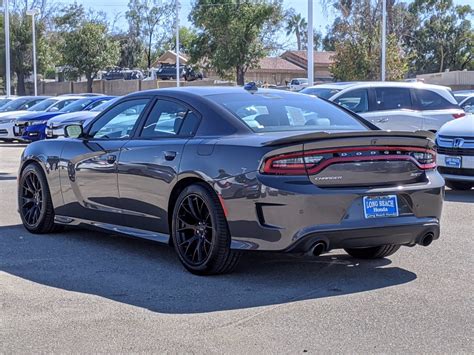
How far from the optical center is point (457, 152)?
1140 centimetres

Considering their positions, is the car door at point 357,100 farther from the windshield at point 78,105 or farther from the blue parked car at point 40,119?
the windshield at point 78,105

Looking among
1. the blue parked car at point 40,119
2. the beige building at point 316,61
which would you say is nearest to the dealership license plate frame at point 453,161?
the blue parked car at point 40,119

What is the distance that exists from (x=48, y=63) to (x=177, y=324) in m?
55.8

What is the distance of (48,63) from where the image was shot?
2295 inches

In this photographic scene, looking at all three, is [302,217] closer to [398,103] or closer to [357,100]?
[357,100]

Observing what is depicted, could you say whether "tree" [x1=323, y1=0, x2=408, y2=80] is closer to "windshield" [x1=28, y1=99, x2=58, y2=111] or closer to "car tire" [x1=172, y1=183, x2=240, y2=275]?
"windshield" [x1=28, y1=99, x2=58, y2=111]

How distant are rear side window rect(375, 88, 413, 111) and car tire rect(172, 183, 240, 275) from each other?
923cm

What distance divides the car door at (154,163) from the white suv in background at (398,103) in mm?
8019

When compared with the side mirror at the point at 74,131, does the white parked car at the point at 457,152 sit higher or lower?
lower

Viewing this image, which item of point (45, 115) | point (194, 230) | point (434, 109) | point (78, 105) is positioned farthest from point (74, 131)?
point (78, 105)

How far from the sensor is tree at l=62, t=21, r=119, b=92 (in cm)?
5269

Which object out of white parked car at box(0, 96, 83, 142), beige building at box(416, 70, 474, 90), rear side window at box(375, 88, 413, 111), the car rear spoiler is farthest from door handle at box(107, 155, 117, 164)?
beige building at box(416, 70, 474, 90)

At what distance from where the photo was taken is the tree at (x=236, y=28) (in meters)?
46.3

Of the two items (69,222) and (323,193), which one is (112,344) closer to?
(323,193)
